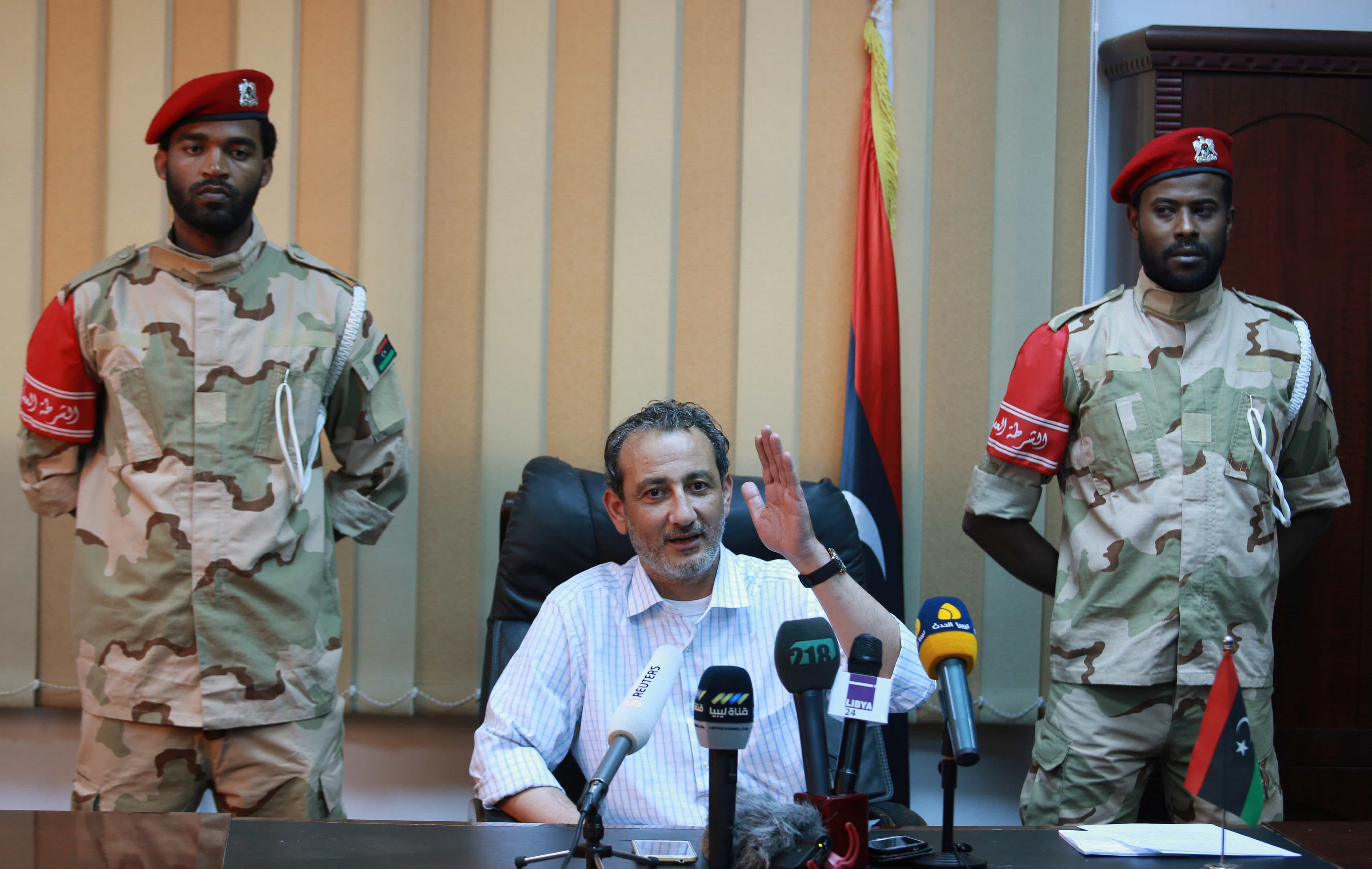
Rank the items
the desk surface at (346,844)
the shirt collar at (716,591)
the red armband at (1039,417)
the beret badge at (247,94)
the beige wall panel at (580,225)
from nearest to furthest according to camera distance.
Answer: the desk surface at (346,844) → the shirt collar at (716,591) → the beret badge at (247,94) → the red armband at (1039,417) → the beige wall panel at (580,225)

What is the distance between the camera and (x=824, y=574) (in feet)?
5.55

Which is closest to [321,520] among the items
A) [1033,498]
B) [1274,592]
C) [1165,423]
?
[1033,498]

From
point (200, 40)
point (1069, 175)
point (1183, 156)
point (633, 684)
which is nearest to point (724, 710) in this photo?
point (633, 684)

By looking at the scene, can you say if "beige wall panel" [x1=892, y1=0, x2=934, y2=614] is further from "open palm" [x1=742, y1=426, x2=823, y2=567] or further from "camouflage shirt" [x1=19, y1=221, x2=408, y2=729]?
"camouflage shirt" [x1=19, y1=221, x2=408, y2=729]

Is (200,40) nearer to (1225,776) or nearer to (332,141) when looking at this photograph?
(332,141)

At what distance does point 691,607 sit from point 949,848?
0.71m

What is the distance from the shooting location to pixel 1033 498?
2.30 metres

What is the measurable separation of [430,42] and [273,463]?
3.75ft

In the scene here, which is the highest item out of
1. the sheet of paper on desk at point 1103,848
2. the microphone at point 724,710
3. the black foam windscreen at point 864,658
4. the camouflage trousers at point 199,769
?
the black foam windscreen at point 864,658

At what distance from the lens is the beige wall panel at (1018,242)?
279 cm

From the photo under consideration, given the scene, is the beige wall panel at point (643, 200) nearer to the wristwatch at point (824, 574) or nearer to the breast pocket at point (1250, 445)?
the wristwatch at point (824, 574)

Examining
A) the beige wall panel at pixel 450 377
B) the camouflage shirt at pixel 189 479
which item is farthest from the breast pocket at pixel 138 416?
the beige wall panel at pixel 450 377

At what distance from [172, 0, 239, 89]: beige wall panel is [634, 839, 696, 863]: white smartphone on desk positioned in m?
2.07

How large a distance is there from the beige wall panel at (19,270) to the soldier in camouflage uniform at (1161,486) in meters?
2.07
